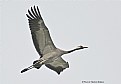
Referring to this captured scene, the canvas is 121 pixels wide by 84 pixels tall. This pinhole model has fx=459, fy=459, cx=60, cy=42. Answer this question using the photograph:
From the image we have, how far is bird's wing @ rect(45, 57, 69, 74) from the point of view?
5.71 m

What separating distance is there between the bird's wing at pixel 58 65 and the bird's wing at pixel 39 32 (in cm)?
18

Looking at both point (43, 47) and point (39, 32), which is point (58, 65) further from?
point (39, 32)

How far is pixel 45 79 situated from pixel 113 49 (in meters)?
1.05

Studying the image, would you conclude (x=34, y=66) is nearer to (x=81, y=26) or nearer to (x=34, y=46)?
(x=34, y=46)

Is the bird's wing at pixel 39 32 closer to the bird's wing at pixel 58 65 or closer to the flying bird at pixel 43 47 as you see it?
the flying bird at pixel 43 47

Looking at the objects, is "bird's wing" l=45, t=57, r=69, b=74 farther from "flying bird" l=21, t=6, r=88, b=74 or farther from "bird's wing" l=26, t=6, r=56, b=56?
"bird's wing" l=26, t=6, r=56, b=56

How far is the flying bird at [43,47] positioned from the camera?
5.41 meters

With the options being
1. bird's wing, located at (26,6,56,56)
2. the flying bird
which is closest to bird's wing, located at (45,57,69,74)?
the flying bird

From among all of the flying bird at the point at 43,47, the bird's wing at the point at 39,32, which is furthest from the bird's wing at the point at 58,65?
the bird's wing at the point at 39,32

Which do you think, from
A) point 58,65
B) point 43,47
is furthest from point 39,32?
point 58,65

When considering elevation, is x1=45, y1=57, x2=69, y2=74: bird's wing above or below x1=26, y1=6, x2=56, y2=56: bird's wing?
below

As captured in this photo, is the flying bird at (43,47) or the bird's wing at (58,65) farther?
the bird's wing at (58,65)

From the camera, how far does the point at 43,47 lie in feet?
18.5

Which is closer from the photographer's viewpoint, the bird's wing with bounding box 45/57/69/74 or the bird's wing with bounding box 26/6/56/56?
the bird's wing with bounding box 26/6/56/56
